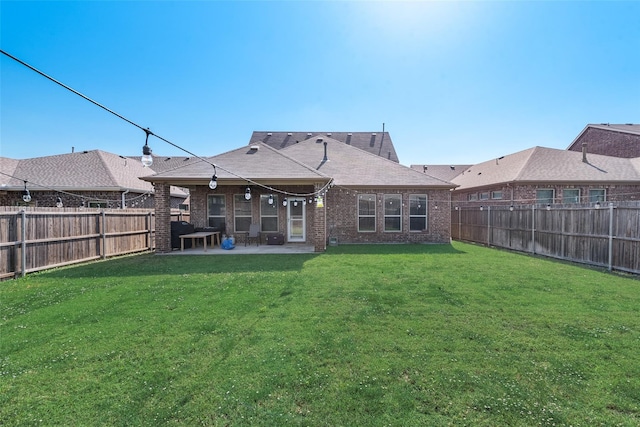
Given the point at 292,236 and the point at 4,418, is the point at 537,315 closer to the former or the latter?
the point at 4,418

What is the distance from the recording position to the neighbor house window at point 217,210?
1312 cm

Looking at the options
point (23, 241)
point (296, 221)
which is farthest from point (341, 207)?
point (23, 241)

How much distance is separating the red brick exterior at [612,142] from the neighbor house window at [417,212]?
18.2 m

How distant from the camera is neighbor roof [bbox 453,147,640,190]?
1513 centimetres

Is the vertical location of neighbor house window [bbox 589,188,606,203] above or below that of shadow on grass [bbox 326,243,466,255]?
above

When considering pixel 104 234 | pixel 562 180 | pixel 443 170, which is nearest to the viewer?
pixel 104 234

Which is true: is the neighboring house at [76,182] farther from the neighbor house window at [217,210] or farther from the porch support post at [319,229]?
the porch support post at [319,229]

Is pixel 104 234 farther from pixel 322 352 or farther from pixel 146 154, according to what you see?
pixel 322 352

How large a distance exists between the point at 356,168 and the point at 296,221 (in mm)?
4112

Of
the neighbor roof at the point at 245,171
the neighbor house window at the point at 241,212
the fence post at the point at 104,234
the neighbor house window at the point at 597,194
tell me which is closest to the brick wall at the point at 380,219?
the neighbor roof at the point at 245,171

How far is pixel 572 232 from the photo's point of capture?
9.36 m

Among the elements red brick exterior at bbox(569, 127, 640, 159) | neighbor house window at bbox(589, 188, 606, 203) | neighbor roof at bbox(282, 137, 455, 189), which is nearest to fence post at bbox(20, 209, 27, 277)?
neighbor roof at bbox(282, 137, 455, 189)

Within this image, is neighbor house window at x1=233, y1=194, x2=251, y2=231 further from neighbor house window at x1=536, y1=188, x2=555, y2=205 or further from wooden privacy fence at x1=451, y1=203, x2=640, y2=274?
neighbor house window at x1=536, y1=188, x2=555, y2=205

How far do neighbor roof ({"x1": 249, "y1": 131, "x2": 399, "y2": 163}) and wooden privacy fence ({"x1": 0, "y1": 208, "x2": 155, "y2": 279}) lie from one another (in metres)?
15.1
